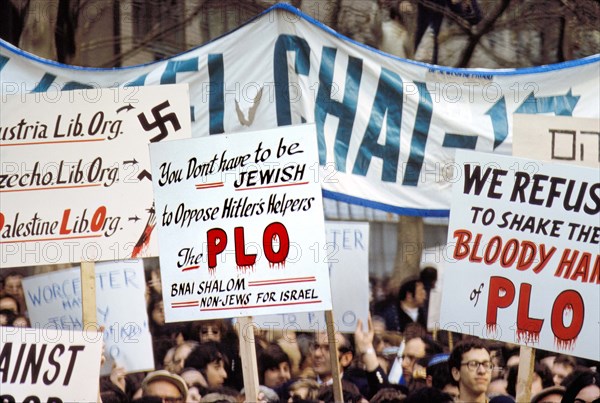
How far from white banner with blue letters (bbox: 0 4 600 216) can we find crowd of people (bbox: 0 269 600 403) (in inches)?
39.2

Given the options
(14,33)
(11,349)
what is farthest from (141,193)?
(14,33)

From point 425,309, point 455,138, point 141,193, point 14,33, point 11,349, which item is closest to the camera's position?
point 11,349

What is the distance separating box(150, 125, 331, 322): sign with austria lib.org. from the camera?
541cm

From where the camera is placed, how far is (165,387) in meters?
7.27

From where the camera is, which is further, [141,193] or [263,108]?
[263,108]

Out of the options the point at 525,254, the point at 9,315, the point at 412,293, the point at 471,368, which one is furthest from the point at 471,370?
the point at 9,315

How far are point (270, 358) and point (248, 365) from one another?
2.18m

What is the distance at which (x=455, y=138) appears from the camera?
22.7 feet

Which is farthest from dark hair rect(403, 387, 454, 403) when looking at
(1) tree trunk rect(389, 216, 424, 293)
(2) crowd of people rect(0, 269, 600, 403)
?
(1) tree trunk rect(389, 216, 424, 293)

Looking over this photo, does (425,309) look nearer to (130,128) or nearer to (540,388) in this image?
(540,388)

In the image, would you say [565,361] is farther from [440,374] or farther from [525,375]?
[525,375]

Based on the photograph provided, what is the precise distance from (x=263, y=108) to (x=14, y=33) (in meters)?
2.63

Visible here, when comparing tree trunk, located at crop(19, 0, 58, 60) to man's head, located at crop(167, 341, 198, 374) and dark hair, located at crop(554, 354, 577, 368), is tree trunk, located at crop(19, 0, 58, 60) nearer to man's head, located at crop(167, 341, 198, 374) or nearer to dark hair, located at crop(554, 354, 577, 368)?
man's head, located at crop(167, 341, 198, 374)

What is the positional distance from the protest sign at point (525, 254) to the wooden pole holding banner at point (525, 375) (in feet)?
0.17
